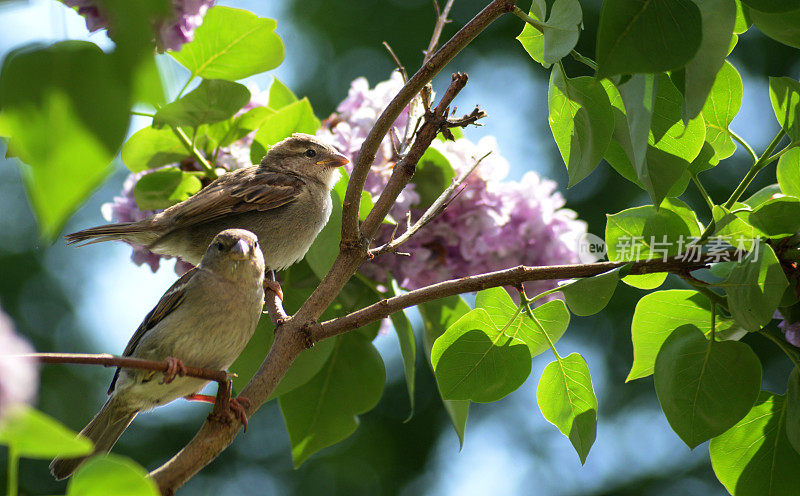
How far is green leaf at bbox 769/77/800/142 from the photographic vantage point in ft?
3.98

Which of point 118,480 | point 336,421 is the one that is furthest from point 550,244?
point 118,480

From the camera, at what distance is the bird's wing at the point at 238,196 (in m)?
1.72

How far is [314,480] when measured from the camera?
490 centimetres

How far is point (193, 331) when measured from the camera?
1.37 m

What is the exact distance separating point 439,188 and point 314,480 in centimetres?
348

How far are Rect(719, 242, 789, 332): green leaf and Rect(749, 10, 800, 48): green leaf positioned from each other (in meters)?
0.31

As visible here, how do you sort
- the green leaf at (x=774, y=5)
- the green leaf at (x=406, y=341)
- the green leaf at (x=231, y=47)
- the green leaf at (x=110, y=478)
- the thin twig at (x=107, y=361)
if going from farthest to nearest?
1. the green leaf at (x=406, y=341)
2. the green leaf at (x=231, y=47)
3. the green leaf at (x=774, y=5)
4. the thin twig at (x=107, y=361)
5. the green leaf at (x=110, y=478)

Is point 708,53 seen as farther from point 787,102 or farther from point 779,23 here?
point 787,102

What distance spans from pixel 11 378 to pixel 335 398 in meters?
1.19

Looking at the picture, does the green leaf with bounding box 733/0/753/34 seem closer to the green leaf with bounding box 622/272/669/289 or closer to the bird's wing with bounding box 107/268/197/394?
the green leaf with bounding box 622/272/669/289

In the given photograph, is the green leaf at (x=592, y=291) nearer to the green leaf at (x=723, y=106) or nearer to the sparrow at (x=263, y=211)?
the green leaf at (x=723, y=106)

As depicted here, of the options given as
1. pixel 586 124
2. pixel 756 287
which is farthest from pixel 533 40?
pixel 756 287

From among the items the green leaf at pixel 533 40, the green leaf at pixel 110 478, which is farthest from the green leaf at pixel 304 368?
the green leaf at pixel 110 478

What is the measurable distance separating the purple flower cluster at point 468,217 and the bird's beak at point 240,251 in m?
0.46
